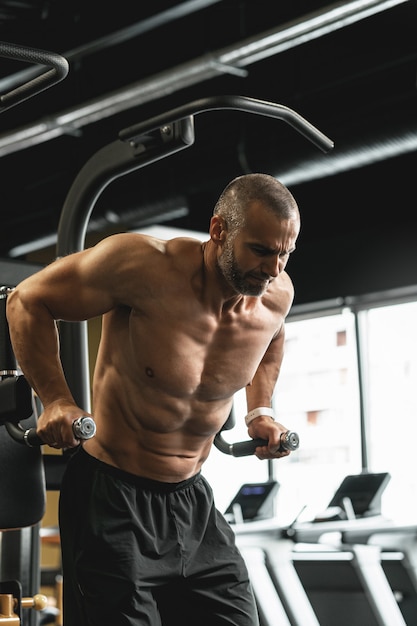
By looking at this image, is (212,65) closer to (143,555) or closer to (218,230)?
(218,230)

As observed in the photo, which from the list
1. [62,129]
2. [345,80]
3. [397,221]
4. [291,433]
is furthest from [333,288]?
[291,433]

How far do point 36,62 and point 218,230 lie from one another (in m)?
0.56

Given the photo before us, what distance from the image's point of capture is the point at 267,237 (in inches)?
82.0

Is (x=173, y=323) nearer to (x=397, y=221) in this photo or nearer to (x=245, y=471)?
(x=397, y=221)

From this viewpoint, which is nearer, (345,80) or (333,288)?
(345,80)

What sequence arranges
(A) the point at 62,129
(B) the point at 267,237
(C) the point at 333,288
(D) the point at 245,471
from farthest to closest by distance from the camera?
(D) the point at 245,471 → (C) the point at 333,288 → (A) the point at 62,129 → (B) the point at 267,237

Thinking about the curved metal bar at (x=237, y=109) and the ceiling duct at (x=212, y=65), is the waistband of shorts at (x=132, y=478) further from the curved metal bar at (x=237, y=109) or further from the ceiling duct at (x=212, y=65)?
the ceiling duct at (x=212, y=65)

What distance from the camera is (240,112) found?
7.11 m

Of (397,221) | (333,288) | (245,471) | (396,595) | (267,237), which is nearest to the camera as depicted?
(267,237)

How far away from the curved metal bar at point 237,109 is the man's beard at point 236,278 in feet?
1.22

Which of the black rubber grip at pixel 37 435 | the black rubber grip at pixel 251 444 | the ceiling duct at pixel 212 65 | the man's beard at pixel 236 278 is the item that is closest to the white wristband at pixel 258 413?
the black rubber grip at pixel 251 444

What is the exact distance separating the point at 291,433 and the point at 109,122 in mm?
6006

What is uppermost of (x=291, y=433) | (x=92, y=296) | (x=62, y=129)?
(x=62, y=129)

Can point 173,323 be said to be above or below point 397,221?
below
